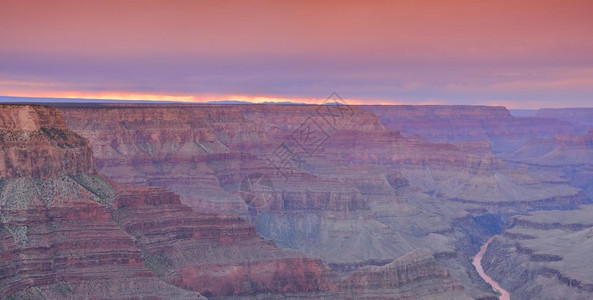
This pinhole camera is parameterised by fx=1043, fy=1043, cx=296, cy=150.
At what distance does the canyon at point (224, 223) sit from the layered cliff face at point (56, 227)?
0.37 ft

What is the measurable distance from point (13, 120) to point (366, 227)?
65.4 metres

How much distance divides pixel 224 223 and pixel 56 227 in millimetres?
19760

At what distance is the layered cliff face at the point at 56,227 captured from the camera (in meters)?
80.6

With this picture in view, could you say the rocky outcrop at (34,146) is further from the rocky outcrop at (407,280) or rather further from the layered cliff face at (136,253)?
the rocky outcrop at (407,280)

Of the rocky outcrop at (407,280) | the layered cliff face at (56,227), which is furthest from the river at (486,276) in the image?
the layered cliff face at (56,227)

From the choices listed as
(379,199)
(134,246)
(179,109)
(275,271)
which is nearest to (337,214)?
(379,199)

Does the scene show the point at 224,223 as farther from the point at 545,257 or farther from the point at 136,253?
the point at 545,257

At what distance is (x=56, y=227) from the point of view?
8481 cm

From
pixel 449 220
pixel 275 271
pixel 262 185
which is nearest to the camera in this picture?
pixel 275 271

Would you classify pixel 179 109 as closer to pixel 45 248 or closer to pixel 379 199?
pixel 379 199

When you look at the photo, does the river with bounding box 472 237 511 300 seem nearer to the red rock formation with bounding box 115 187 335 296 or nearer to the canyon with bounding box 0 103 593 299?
the canyon with bounding box 0 103 593 299

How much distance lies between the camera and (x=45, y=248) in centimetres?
8181

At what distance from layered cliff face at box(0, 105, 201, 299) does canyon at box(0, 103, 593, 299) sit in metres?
0.11

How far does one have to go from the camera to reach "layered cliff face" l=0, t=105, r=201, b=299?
8056cm
